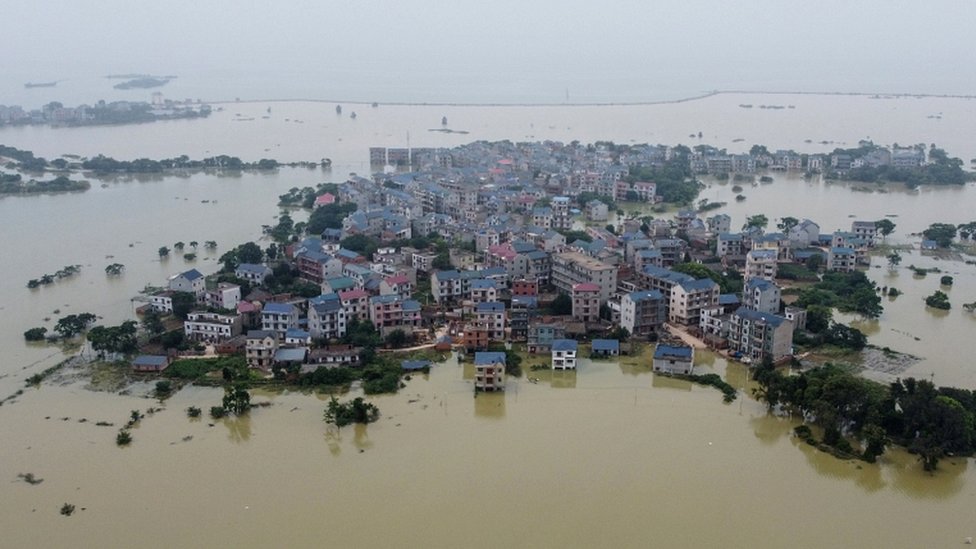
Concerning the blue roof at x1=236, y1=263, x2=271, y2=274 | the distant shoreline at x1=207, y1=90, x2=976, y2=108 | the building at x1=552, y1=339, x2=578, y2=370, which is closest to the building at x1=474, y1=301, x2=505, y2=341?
the building at x1=552, y1=339, x2=578, y2=370

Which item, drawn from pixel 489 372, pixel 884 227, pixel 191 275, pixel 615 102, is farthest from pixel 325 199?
pixel 615 102

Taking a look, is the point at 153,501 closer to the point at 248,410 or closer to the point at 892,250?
the point at 248,410

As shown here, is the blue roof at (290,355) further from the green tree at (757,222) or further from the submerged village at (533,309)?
the green tree at (757,222)

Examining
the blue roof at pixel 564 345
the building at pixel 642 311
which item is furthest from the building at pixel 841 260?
the blue roof at pixel 564 345

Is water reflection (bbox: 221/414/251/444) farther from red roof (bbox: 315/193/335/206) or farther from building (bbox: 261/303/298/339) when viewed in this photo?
red roof (bbox: 315/193/335/206)

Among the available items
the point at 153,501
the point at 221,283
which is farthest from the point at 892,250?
the point at 153,501

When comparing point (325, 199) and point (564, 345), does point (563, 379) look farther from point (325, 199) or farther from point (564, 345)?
point (325, 199)
